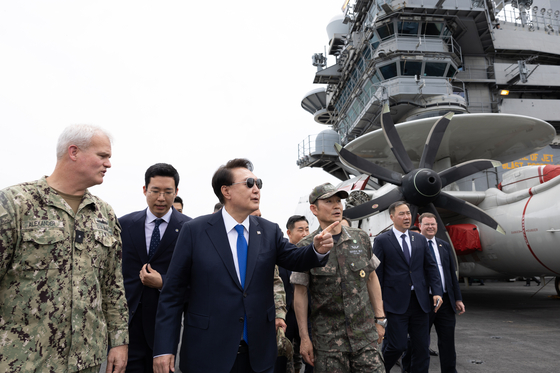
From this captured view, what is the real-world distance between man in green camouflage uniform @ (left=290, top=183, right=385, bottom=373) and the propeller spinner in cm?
603

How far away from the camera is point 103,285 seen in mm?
2172

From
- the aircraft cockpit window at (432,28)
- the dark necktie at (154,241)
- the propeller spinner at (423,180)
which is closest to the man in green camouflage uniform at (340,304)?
the dark necktie at (154,241)

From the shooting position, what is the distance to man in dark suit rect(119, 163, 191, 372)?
9.20 ft

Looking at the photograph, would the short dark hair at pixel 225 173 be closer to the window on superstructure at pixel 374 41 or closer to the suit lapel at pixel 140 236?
the suit lapel at pixel 140 236

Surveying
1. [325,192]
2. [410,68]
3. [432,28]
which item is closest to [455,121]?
[410,68]

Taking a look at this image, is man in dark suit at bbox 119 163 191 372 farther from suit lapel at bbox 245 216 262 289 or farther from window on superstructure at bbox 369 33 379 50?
window on superstructure at bbox 369 33 379 50

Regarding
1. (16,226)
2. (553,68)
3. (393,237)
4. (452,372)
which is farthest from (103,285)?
(553,68)

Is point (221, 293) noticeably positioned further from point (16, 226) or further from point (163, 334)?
point (16, 226)

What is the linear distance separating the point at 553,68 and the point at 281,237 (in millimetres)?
32498

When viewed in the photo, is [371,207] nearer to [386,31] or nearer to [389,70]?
[389,70]

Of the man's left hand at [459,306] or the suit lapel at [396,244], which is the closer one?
the suit lapel at [396,244]

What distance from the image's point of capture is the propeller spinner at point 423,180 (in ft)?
30.2

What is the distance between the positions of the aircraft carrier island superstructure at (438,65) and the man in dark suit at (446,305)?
10.9 metres

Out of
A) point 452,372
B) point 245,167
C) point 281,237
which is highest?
point 245,167
